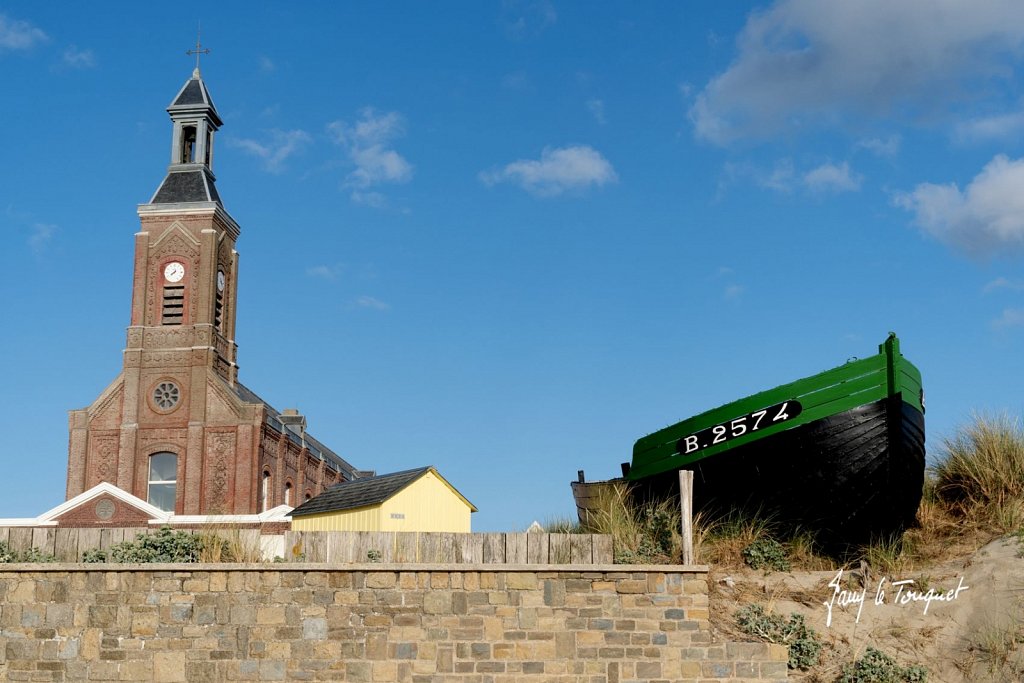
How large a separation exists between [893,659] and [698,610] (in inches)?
93.6

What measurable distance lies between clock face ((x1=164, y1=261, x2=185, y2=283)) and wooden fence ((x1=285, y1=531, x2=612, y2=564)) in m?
31.3

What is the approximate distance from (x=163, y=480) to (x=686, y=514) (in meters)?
31.8

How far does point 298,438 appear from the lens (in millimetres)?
48500

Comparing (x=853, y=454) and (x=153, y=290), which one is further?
(x=153, y=290)

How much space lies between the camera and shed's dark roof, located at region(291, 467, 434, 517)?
24.8 meters

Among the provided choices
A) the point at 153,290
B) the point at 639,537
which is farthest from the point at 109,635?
the point at 153,290

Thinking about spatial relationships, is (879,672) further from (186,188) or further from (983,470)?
(186,188)

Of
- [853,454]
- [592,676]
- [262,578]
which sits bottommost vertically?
[592,676]

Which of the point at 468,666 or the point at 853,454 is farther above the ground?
the point at 853,454

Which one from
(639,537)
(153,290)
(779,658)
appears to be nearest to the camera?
(779,658)

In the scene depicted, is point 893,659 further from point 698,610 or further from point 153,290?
point 153,290

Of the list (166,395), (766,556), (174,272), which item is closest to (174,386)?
(166,395)

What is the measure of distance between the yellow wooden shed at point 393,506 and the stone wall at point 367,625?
33.2ft

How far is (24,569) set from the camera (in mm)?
14023
